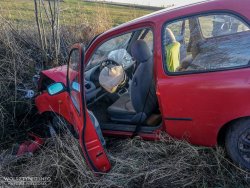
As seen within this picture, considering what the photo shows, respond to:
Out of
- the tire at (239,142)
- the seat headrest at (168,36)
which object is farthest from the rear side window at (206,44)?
the tire at (239,142)

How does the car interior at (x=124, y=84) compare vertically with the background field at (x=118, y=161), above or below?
above

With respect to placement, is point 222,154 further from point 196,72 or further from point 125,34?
point 125,34

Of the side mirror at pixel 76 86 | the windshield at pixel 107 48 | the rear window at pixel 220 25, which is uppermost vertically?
the rear window at pixel 220 25

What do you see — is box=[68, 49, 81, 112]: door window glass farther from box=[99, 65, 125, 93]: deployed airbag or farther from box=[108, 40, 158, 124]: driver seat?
box=[108, 40, 158, 124]: driver seat

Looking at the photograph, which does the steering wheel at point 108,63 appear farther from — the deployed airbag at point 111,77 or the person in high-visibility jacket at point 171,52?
the person in high-visibility jacket at point 171,52

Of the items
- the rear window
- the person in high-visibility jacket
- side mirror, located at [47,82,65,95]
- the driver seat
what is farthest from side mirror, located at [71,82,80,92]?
the rear window

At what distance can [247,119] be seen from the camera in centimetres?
333

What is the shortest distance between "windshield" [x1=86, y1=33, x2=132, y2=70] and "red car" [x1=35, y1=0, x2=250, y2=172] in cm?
2

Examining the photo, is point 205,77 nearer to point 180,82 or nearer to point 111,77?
point 180,82

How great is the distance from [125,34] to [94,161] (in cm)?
147

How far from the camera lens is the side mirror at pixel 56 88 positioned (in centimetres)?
397

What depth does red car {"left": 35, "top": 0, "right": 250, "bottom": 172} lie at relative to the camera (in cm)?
328

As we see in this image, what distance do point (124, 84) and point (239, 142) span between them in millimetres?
1603

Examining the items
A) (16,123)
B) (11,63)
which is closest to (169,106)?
(16,123)
